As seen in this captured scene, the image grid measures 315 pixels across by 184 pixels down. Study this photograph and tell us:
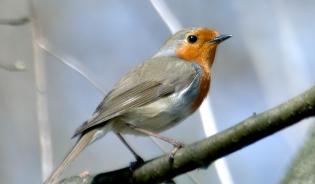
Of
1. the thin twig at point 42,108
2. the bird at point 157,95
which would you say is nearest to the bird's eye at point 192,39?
the bird at point 157,95

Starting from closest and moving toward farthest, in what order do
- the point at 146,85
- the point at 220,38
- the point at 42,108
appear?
the point at 42,108 < the point at 146,85 < the point at 220,38

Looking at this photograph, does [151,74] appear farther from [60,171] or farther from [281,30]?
[60,171]

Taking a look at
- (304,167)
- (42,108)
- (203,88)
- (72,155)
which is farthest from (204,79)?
(304,167)

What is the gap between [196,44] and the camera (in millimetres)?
4637

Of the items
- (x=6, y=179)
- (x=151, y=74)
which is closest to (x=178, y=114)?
(x=151, y=74)

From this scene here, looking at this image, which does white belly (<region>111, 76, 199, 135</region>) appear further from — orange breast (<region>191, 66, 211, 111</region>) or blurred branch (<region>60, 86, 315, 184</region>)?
blurred branch (<region>60, 86, 315, 184</region>)

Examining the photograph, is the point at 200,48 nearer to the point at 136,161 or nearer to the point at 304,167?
the point at 136,161

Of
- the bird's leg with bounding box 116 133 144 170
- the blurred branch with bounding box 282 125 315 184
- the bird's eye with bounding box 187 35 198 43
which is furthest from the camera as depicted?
the bird's eye with bounding box 187 35 198 43

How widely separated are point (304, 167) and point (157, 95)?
205 cm

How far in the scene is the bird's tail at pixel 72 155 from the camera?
128 inches

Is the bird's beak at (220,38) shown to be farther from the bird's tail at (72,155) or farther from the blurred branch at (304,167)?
the blurred branch at (304,167)

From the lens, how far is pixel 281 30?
4008 millimetres

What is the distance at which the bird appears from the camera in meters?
Result: 3.71

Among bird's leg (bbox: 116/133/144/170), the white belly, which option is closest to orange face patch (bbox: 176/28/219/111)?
the white belly
